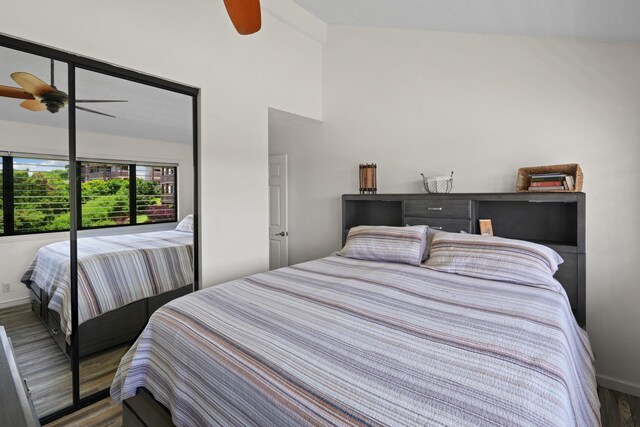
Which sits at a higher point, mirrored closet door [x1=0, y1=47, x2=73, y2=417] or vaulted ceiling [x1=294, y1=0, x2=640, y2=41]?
vaulted ceiling [x1=294, y1=0, x2=640, y2=41]

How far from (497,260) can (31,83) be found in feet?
9.85

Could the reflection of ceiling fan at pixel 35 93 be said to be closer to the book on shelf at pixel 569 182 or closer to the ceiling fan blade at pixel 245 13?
the ceiling fan blade at pixel 245 13

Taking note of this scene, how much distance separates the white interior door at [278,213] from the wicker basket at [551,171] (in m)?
2.56

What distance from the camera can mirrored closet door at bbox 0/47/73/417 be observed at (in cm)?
184

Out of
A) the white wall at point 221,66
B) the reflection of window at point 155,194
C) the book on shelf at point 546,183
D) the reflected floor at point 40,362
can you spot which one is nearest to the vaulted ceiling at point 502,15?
the white wall at point 221,66

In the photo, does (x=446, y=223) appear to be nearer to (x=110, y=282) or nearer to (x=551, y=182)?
(x=551, y=182)

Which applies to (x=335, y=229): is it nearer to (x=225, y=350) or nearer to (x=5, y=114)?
(x=225, y=350)

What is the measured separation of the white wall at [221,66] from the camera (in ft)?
6.68

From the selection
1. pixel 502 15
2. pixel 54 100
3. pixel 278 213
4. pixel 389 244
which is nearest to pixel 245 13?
pixel 54 100

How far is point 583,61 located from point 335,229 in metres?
2.53

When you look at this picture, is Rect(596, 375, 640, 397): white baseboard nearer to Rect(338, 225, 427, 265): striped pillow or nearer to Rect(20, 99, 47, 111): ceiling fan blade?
Rect(338, 225, 427, 265): striped pillow

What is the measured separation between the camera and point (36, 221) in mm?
1961

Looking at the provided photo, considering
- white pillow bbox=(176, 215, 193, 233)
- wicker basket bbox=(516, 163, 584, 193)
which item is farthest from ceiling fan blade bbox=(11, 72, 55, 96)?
wicker basket bbox=(516, 163, 584, 193)

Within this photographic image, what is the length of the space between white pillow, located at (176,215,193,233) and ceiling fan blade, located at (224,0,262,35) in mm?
1581
